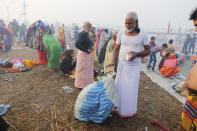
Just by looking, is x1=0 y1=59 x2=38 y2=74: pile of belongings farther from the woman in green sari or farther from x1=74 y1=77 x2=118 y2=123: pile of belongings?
x1=74 y1=77 x2=118 y2=123: pile of belongings

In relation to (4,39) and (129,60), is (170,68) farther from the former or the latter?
(4,39)

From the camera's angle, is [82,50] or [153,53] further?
[153,53]

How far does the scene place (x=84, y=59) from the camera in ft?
11.5

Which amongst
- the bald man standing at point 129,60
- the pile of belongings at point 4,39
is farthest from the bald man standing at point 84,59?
the pile of belongings at point 4,39

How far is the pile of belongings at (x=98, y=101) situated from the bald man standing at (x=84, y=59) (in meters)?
1.24

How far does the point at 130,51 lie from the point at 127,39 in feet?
0.68

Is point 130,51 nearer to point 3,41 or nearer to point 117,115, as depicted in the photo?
→ point 117,115

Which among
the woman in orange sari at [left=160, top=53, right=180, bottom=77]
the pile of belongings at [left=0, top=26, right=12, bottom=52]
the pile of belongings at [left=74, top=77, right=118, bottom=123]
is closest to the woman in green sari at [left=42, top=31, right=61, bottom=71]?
the pile of belongings at [left=74, top=77, right=118, bottom=123]

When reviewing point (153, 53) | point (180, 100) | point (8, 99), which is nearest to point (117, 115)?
point (180, 100)

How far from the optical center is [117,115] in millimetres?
2730

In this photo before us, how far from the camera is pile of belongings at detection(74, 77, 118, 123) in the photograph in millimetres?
2189

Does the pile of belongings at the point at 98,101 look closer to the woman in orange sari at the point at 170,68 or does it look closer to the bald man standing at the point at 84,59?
the bald man standing at the point at 84,59

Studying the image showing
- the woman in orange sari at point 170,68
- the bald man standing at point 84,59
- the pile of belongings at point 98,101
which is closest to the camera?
the pile of belongings at point 98,101

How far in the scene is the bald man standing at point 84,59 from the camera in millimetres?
A: 3393
